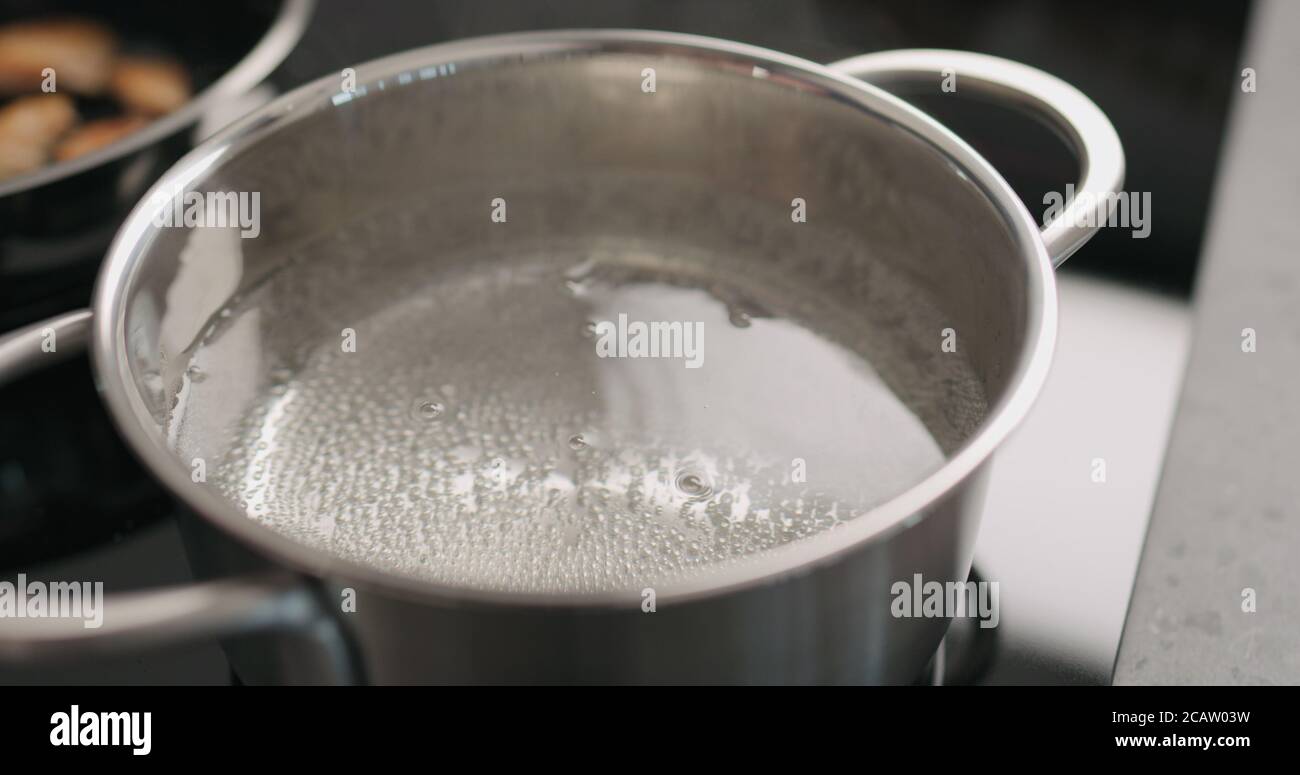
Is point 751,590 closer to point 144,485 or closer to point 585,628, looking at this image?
point 585,628

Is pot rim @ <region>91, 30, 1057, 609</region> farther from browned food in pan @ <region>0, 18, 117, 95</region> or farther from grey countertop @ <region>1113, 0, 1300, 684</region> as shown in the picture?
browned food in pan @ <region>0, 18, 117, 95</region>

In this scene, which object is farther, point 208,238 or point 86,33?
point 86,33

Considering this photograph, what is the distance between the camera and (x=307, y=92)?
0.50 metres

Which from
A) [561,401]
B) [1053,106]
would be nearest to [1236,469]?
[1053,106]

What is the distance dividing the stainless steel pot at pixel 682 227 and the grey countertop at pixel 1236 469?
0.10 meters

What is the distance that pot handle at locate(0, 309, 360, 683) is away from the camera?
0.95 ft

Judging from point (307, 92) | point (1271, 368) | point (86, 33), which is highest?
point (86, 33)

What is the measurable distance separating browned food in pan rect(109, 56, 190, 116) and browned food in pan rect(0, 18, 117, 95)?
0.04 feet

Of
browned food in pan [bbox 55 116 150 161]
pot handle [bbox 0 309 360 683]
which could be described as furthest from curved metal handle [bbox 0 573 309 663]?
browned food in pan [bbox 55 116 150 161]

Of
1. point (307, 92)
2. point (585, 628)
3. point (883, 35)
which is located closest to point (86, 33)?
point (307, 92)

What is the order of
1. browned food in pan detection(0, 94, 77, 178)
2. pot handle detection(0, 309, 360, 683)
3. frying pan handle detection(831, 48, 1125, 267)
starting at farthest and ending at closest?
browned food in pan detection(0, 94, 77, 178), frying pan handle detection(831, 48, 1125, 267), pot handle detection(0, 309, 360, 683)

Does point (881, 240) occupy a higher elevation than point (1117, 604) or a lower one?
higher
